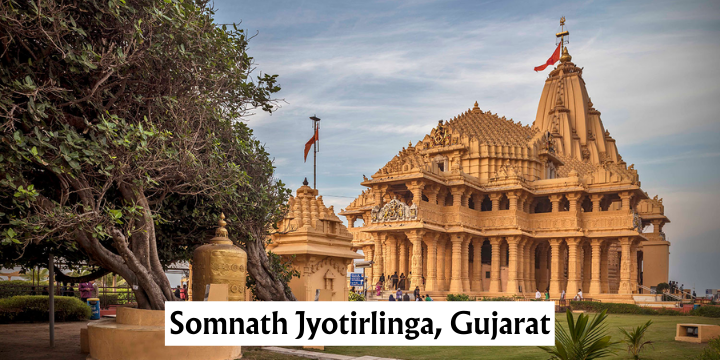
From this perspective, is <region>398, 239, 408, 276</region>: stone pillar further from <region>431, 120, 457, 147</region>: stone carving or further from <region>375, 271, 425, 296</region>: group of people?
<region>431, 120, 457, 147</region>: stone carving

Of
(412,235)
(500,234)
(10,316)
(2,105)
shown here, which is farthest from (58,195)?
(500,234)

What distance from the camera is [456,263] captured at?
128 ft

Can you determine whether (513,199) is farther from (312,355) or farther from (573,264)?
(312,355)

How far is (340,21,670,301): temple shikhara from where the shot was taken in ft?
126

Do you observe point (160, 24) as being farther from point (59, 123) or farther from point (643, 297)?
point (643, 297)

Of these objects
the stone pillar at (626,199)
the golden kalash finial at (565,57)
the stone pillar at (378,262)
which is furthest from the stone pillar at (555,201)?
the golden kalash finial at (565,57)

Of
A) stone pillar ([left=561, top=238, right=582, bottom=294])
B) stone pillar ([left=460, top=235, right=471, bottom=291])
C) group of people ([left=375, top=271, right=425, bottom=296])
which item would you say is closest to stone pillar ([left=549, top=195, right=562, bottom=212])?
stone pillar ([left=561, top=238, right=582, bottom=294])

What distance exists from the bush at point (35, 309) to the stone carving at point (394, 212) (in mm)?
21334

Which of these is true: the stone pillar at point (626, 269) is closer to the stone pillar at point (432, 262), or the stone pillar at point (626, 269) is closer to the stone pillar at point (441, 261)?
the stone pillar at point (441, 261)

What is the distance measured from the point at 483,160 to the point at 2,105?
37.6m

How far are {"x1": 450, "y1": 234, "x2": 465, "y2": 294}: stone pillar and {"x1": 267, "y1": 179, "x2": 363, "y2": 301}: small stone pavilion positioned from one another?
69.6ft

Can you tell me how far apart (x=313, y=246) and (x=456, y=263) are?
23409mm

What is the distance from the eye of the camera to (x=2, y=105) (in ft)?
25.3

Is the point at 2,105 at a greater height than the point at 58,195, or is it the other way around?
the point at 2,105
